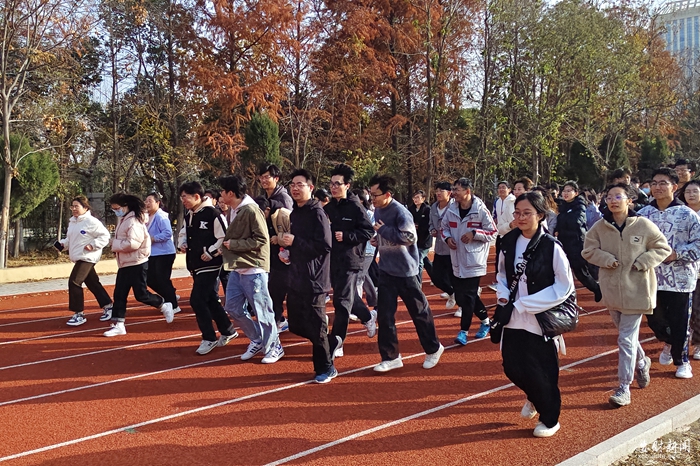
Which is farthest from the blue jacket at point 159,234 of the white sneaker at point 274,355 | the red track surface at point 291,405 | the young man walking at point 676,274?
the young man walking at point 676,274

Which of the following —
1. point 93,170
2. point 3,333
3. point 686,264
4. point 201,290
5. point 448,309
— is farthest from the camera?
point 93,170

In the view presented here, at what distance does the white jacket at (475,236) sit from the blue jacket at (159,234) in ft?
13.6

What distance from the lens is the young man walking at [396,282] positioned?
5867 mm

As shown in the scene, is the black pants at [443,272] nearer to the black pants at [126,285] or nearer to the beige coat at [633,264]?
the beige coat at [633,264]

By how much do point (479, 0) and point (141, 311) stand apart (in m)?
17.0

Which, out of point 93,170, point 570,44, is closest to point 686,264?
point 570,44

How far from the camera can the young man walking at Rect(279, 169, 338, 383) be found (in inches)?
221

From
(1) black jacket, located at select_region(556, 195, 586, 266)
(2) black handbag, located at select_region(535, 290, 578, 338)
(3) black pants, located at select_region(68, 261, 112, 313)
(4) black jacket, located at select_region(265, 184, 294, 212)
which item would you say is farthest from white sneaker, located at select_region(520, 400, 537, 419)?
(3) black pants, located at select_region(68, 261, 112, 313)

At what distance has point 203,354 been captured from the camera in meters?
6.83

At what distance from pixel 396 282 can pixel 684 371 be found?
2762 mm

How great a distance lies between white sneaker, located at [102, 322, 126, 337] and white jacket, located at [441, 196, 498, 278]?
4.44 meters

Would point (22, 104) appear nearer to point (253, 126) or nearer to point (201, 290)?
point (253, 126)

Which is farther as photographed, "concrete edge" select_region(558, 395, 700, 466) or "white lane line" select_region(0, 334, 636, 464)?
"white lane line" select_region(0, 334, 636, 464)

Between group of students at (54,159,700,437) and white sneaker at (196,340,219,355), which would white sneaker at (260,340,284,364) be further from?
white sneaker at (196,340,219,355)
